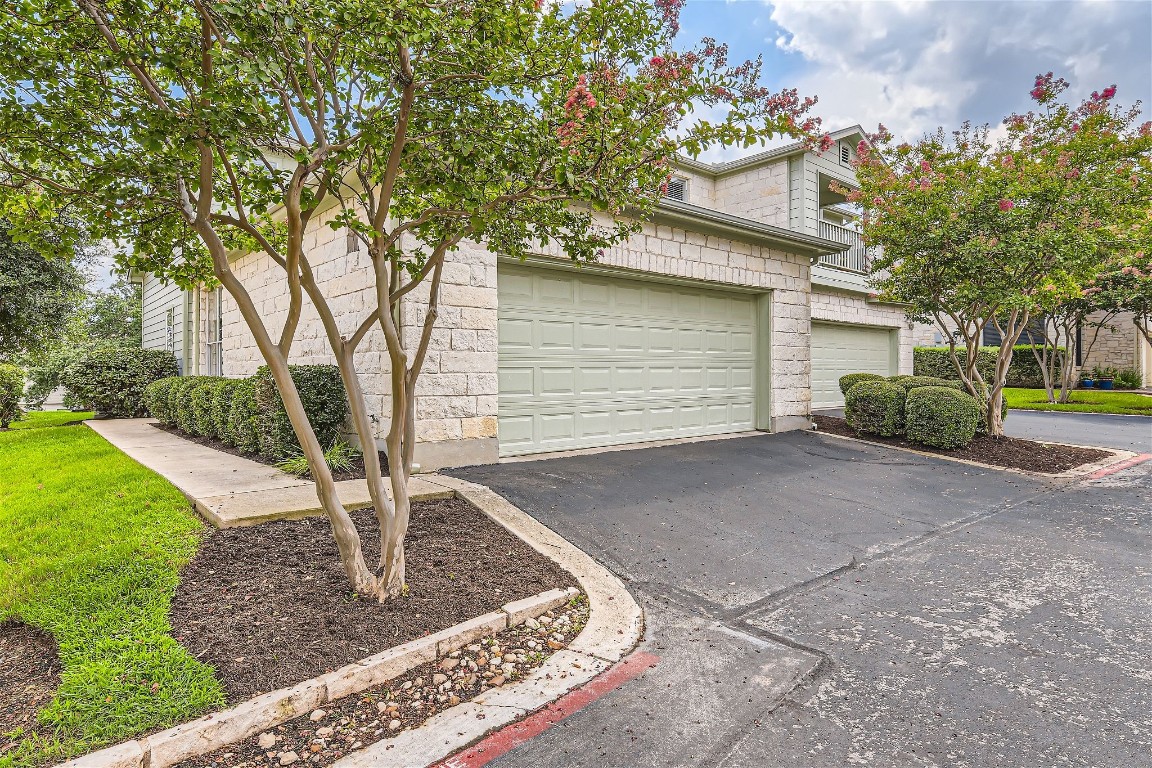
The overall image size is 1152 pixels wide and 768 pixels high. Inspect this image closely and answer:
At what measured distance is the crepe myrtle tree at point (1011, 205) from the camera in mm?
7551

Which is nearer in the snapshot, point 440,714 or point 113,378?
point 440,714

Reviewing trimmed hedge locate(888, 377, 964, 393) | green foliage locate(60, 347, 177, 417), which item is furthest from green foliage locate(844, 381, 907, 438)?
green foliage locate(60, 347, 177, 417)

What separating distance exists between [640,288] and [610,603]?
17.2 feet

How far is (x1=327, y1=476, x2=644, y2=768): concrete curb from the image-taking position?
6.71 feet

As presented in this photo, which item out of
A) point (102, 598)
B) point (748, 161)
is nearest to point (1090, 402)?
point (748, 161)

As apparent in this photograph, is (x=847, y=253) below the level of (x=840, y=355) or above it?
above

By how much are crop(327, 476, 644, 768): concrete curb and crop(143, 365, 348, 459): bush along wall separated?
9.92ft

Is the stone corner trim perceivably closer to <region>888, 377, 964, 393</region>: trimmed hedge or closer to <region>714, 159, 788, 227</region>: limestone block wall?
<region>888, 377, 964, 393</region>: trimmed hedge

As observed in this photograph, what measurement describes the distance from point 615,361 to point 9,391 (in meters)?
11.7

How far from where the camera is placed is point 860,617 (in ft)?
10.5

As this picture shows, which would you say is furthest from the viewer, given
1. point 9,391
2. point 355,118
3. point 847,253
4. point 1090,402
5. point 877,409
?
point 847,253

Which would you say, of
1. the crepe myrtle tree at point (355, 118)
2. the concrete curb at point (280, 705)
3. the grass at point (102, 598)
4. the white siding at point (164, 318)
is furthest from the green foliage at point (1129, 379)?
the white siding at point (164, 318)

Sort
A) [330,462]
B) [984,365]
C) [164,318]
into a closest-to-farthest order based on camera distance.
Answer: [330,462] < [164,318] < [984,365]

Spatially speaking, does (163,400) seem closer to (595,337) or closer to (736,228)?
(595,337)
